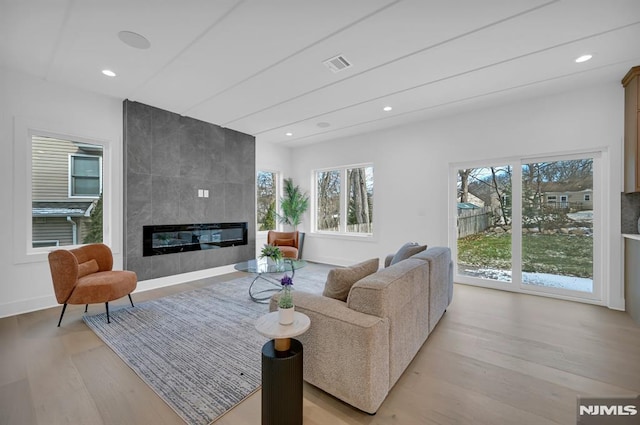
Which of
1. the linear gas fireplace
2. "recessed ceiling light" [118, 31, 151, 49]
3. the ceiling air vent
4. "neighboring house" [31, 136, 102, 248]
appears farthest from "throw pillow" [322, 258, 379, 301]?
"neighboring house" [31, 136, 102, 248]

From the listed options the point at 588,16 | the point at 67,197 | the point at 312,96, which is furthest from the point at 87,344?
the point at 588,16

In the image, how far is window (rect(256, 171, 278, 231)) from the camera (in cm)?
634

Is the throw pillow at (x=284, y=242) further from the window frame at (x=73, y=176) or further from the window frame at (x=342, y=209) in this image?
the window frame at (x=73, y=176)

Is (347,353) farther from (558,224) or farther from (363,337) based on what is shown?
(558,224)

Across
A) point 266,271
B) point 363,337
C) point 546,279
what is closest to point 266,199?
point 266,271

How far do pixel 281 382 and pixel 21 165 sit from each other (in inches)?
170

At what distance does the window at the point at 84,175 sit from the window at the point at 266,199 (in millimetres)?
2963

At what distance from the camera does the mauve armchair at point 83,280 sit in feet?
9.23

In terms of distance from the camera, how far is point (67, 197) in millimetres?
3789

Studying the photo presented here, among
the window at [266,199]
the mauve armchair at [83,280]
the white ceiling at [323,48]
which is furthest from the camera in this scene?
the window at [266,199]

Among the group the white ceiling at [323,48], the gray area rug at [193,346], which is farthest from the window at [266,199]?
the gray area rug at [193,346]

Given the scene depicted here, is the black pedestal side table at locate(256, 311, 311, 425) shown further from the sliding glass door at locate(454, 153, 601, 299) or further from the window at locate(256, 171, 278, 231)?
the window at locate(256, 171, 278, 231)

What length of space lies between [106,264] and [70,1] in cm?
287

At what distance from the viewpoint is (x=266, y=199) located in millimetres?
6539
